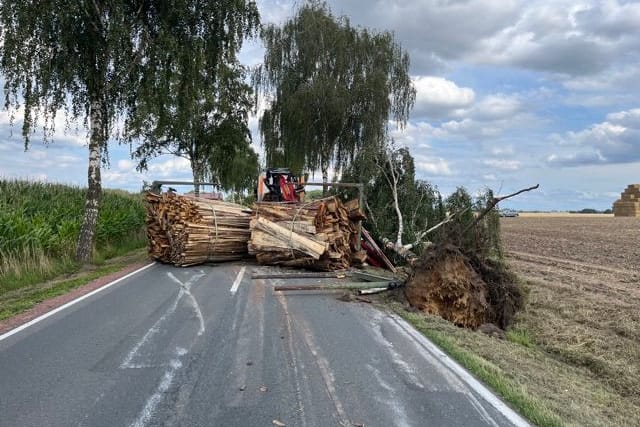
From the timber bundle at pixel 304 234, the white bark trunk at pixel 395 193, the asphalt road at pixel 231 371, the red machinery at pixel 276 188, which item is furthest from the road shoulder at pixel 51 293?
the white bark trunk at pixel 395 193

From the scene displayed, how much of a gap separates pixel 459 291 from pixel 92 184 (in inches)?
430

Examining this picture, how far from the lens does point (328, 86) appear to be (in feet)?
90.4

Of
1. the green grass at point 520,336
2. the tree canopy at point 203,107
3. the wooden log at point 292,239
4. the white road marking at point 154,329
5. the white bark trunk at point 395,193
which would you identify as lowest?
the green grass at point 520,336

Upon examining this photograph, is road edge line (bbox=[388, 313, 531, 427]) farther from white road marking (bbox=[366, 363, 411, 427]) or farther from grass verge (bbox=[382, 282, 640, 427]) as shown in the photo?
white road marking (bbox=[366, 363, 411, 427])

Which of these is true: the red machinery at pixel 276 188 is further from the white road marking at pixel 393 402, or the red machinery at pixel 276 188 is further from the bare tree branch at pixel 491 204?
the white road marking at pixel 393 402

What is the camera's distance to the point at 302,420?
4.32 m

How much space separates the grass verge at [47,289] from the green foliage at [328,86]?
597 inches

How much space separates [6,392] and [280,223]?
30.1ft

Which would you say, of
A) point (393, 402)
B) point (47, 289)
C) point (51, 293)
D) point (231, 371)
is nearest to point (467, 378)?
point (393, 402)

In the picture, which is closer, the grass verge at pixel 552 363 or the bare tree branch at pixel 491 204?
the grass verge at pixel 552 363

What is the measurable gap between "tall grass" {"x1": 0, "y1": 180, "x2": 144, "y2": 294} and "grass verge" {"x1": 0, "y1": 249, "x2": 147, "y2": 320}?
0.42 meters

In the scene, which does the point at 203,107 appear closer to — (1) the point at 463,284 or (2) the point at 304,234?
(2) the point at 304,234

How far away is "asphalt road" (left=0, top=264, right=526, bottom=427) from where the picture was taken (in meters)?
4.44

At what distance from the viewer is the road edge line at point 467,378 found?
4496 millimetres
